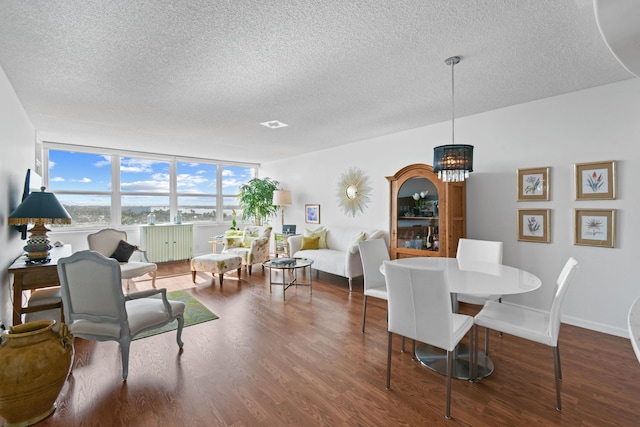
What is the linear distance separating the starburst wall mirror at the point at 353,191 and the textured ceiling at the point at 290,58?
54.3 inches

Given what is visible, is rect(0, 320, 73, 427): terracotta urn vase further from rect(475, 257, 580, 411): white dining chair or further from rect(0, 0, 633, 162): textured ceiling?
rect(475, 257, 580, 411): white dining chair

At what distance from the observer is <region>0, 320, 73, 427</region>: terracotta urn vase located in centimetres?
162

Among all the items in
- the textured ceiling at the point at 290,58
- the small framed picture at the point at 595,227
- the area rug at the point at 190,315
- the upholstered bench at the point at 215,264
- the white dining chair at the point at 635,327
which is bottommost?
the area rug at the point at 190,315

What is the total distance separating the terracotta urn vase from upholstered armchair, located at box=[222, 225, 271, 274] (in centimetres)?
354

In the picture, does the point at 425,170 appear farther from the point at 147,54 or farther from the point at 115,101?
the point at 115,101

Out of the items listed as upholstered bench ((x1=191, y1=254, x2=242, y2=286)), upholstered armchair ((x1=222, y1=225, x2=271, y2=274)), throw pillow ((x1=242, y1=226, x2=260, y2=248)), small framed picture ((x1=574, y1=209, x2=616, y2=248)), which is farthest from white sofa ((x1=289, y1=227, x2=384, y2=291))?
small framed picture ((x1=574, y1=209, x2=616, y2=248))

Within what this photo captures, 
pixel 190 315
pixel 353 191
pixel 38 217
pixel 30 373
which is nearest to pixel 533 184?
pixel 353 191

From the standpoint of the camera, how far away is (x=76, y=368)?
7.63 ft

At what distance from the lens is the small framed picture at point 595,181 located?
2.85 m

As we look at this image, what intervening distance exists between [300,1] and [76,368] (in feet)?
10.3

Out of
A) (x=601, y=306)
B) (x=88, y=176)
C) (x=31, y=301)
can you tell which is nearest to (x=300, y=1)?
(x=31, y=301)

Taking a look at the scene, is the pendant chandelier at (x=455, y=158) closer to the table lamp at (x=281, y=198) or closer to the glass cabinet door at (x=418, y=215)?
the glass cabinet door at (x=418, y=215)

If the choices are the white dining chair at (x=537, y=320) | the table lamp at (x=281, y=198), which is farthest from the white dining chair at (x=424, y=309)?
the table lamp at (x=281, y=198)

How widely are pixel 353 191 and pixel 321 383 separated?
372 cm
